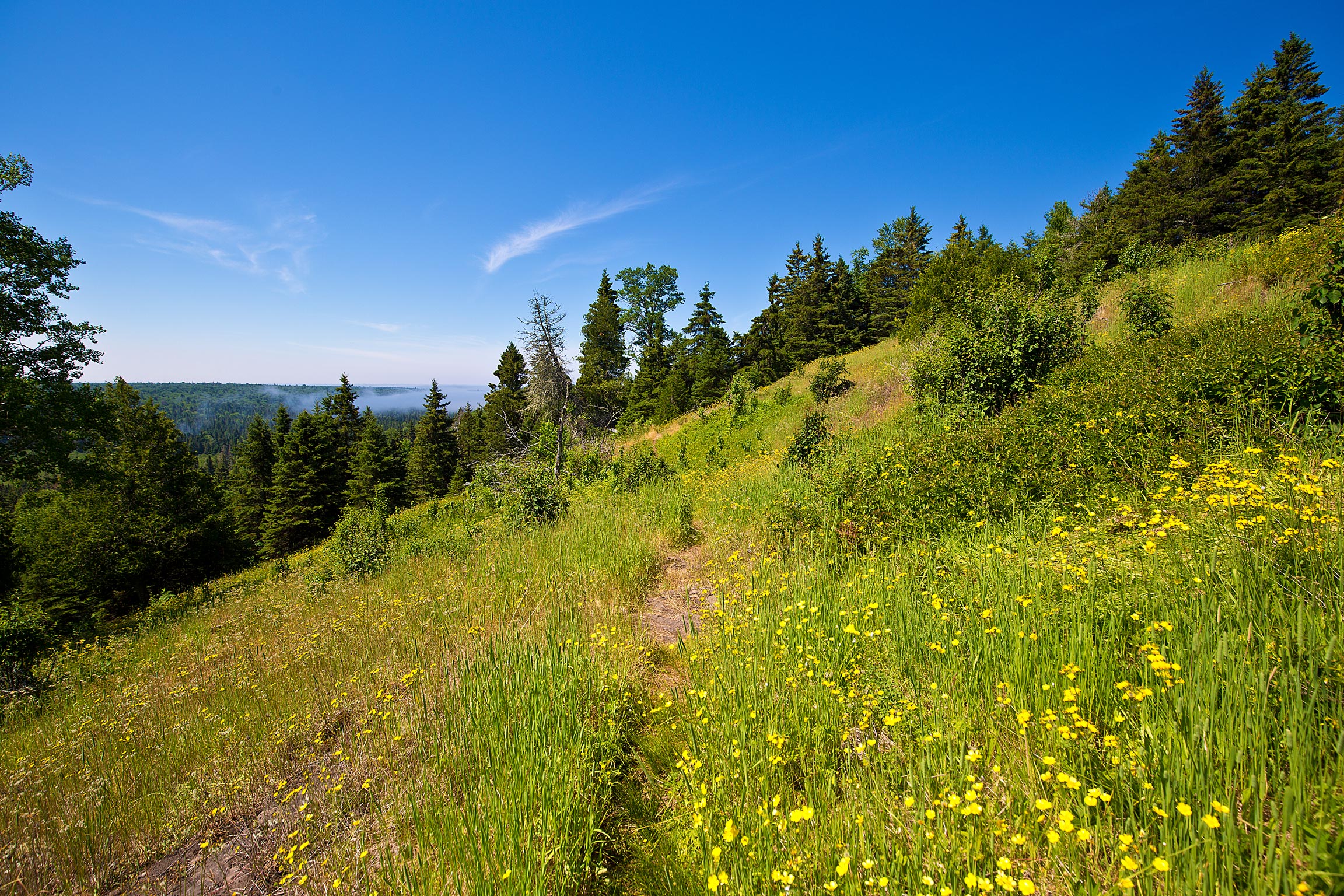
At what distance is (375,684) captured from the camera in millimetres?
3641

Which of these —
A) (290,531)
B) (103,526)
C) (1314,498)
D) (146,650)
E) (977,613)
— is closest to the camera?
(1314,498)

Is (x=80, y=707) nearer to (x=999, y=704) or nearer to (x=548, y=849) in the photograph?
(x=548, y=849)

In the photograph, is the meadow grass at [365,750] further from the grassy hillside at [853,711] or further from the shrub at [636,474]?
the shrub at [636,474]

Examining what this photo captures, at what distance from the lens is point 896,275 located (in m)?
35.2

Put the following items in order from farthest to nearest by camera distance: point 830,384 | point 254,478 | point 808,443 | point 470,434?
point 470,434, point 254,478, point 830,384, point 808,443

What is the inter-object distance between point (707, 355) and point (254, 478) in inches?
1542

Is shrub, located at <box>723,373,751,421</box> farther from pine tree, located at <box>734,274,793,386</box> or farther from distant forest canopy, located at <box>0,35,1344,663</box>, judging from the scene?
pine tree, located at <box>734,274,793,386</box>

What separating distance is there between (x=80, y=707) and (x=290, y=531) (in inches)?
1425

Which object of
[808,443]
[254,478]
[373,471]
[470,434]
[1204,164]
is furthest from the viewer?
[470,434]

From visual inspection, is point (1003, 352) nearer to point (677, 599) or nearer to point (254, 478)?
point (677, 599)

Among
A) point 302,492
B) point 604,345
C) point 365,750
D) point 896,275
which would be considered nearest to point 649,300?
point 604,345

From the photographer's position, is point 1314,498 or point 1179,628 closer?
point 1179,628

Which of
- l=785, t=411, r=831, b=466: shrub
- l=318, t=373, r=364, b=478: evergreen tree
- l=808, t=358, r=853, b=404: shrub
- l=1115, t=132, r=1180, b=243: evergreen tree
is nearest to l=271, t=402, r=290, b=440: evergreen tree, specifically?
l=318, t=373, r=364, b=478: evergreen tree

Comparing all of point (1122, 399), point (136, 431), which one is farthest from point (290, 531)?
point (1122, 399)
